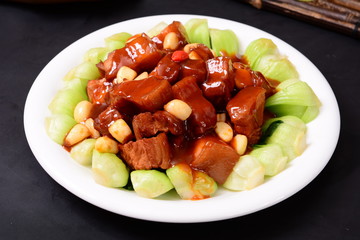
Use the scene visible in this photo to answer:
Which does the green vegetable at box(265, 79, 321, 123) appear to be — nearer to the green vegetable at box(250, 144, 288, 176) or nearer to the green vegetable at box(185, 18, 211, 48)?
the green vegetable at box(250, 144, 288, 176)

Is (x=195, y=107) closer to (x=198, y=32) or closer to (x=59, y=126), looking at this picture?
(x=59, y=126)

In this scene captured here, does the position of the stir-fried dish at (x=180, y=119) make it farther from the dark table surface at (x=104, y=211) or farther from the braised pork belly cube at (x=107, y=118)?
the dark table surface at (x=104, y=211)

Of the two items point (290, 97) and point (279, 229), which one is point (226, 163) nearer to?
point (279, 229)

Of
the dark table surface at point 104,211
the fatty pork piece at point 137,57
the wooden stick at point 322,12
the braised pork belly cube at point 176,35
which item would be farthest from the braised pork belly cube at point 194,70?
the wooden stick at point 322,12

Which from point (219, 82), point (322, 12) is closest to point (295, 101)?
point (219, 82)

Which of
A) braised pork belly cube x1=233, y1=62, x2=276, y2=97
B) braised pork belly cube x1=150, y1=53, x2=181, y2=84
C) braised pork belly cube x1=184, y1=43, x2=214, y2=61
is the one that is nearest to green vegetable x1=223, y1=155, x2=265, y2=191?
braised pork belly cube x1=233, y1=62, x2=276, y2=97

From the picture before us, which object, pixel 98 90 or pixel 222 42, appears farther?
pixel 222 42

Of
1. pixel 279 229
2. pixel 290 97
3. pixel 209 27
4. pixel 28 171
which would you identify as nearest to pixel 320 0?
pixel 209 27
